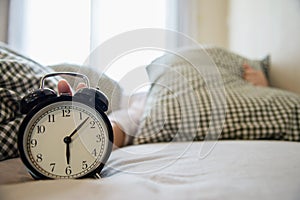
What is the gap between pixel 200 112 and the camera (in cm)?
100

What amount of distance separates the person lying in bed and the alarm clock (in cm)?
4

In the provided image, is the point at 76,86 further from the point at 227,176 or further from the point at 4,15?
the point at 4,15

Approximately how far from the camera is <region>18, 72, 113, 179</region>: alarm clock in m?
0.59

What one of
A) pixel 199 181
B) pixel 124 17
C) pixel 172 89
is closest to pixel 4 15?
pixel 124 17

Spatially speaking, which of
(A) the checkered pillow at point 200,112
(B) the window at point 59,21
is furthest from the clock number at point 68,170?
(B) the window at point 59,21

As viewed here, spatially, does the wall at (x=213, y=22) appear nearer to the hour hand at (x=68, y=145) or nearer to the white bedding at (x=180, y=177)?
the white bedding at (x=180, y=177)

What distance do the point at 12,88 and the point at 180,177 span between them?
0.48m

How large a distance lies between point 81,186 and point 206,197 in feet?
0.65

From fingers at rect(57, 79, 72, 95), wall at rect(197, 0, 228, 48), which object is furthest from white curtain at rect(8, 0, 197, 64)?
fingers at rect(57, 79, 72, 95)

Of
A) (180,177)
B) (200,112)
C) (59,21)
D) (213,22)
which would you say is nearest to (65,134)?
(180,177)

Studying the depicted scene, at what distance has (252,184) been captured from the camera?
0.50 meters

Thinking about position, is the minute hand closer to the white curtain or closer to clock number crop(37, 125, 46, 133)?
clock number crop(37, 125, 46, 133)

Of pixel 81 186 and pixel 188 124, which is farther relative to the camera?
pixel 188 124

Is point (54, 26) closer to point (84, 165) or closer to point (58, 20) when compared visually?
point (58, 20)
